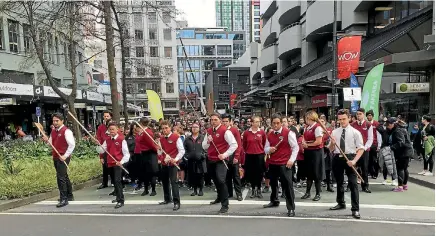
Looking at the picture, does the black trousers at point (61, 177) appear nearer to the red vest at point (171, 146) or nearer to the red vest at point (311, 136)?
the red vest at point (171, 146)

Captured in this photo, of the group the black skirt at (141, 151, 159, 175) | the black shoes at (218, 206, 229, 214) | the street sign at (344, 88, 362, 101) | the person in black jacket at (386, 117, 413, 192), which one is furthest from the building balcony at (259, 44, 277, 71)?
the black shoes at (218, 206, 229, 214)

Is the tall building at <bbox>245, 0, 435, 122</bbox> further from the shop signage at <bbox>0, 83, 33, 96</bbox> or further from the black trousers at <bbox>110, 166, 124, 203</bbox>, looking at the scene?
the shop signage at <bbox>0, 83, 33, 96</bbox>

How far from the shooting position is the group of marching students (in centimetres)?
696

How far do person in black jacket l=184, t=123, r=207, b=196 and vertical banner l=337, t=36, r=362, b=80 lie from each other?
866cm

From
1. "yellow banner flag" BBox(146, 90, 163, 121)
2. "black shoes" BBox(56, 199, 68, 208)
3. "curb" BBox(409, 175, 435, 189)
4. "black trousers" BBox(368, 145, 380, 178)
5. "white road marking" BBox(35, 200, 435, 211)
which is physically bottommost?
"curb" BBox(409, 175, 435, 189)

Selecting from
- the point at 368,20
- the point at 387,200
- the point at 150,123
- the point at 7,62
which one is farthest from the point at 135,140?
the point at 7,62

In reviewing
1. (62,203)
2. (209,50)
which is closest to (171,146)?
(62,203)

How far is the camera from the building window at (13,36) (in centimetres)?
2615

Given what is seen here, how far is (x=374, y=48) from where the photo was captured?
17312mm

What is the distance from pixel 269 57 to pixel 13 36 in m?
26.3

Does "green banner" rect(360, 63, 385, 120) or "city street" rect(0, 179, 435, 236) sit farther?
"green banner" rect(360, 63, 385, 120)

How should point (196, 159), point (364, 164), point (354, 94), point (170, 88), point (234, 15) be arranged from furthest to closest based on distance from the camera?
point (234, 15), point (170, 88), point (354, 94), point (196, 159), point (364, 164)

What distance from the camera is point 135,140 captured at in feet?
31.9

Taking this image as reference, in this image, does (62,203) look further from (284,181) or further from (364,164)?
(364,164)
